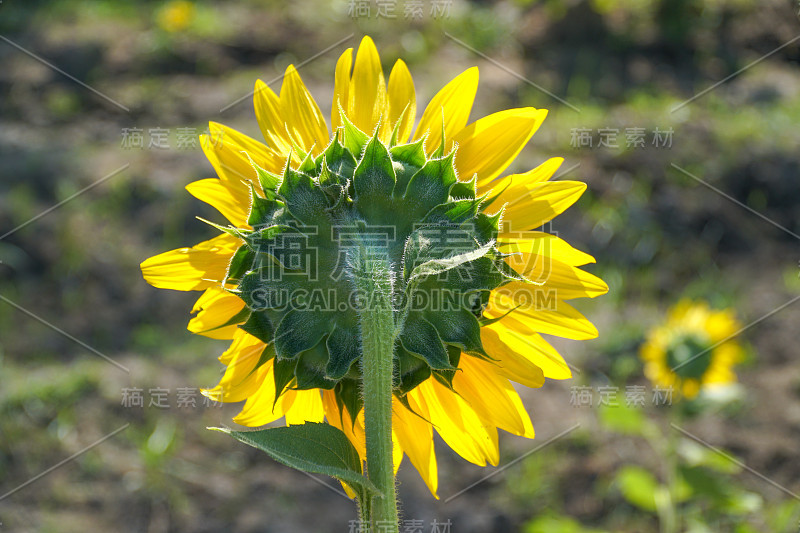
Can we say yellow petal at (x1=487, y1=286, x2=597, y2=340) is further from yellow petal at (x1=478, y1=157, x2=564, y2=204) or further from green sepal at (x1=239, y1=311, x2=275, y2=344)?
green sepal at (x1=239, y1=311, x2=275, y2=344)

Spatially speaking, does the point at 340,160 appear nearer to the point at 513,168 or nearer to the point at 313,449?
the point at 313,449

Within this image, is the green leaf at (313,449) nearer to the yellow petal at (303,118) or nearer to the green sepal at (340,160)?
the green sepal at (340,160)

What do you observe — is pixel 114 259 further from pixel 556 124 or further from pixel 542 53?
pixel 542 53

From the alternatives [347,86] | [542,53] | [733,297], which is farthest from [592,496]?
[542,53]

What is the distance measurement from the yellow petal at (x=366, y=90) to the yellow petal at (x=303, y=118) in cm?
5

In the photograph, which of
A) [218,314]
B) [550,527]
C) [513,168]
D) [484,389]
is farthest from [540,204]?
[513,168]

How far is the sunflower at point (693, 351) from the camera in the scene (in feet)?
9.72

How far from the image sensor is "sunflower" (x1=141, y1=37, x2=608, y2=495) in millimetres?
889

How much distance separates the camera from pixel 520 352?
3.43 ft

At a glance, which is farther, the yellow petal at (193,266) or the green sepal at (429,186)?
the yellow petal at (193,266)

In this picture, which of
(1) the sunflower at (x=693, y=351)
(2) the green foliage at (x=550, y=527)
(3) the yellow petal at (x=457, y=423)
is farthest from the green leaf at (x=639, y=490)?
(3) the yellow petal at (x=457, y=423)

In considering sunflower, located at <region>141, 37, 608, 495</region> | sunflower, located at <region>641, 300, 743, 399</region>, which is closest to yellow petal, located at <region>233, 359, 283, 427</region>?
sunflower, located at <region>141, 37, 608, 495</region>

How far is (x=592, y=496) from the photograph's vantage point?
300 centimetres

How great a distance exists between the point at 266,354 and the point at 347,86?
439mm
